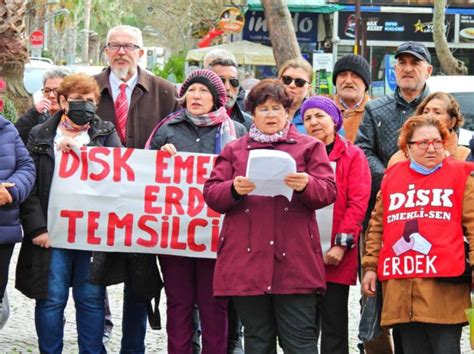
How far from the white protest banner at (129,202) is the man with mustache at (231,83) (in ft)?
3.19

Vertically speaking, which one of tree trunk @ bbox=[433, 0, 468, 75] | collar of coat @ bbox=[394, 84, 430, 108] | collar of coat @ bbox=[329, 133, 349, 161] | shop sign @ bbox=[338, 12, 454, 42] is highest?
shop sign @ bbox=[338, 12, 454, 42]

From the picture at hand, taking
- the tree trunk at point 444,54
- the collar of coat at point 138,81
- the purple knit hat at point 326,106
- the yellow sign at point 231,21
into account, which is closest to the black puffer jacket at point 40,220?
the collar of coat at point 138,81

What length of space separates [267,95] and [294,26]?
123 feet

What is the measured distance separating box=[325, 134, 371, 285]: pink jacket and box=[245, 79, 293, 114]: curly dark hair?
0.67 meters

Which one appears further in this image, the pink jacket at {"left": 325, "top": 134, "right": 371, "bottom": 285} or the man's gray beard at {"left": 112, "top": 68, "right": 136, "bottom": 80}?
the man's gray beard at {"left": 112, "top": 68, "right": 136, "bottom": 80}

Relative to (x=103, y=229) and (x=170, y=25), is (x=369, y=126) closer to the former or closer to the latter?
(x=103, y=229)

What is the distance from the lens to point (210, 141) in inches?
287

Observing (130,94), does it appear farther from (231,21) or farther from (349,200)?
(231,21)

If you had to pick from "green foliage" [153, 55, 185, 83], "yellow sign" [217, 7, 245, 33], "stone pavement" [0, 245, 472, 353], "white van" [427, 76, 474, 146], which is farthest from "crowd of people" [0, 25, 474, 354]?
"green foliage" [153, 55, 185, 83]

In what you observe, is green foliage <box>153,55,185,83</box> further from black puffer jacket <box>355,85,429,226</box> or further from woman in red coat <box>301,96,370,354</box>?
woman in red coat <box>301,96,370,354</box>

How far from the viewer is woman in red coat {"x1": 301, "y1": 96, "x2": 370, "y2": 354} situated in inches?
268

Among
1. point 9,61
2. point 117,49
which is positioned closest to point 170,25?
point 9,61

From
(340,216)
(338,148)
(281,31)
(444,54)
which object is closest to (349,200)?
(340,216)

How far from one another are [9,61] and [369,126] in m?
15.7
